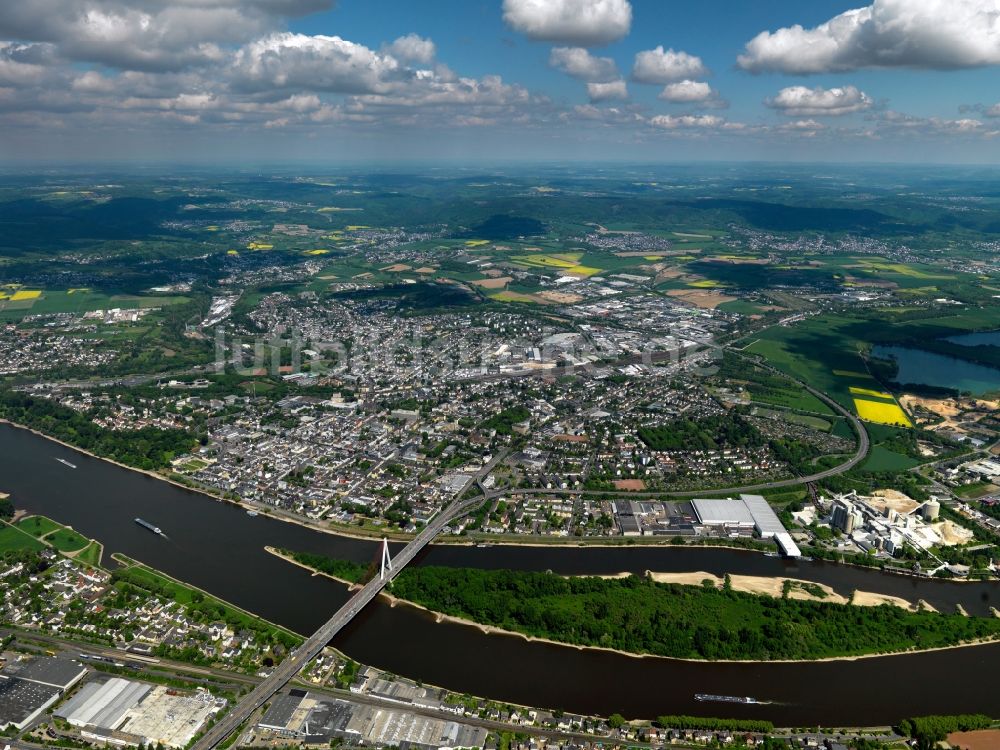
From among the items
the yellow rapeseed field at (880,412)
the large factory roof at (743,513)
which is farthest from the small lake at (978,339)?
the large factory roof at (743,513)

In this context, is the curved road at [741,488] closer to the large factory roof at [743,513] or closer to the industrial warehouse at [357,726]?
the large factory roof at [743,513]

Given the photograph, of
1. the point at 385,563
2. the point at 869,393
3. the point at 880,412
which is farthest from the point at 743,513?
the point at 869,393

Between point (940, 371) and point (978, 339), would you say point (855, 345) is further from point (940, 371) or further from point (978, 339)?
point (978, 339)

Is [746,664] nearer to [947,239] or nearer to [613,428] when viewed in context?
[613,428]

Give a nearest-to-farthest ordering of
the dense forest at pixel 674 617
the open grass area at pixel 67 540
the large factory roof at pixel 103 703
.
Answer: the large factory roof at pixel 103 703 < the dense forest at pixel 674 617 < the open grass area at pixel 67 540

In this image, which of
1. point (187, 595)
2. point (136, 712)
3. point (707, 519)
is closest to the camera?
point (136, 712)

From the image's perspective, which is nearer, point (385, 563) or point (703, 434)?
point (385, 563)
